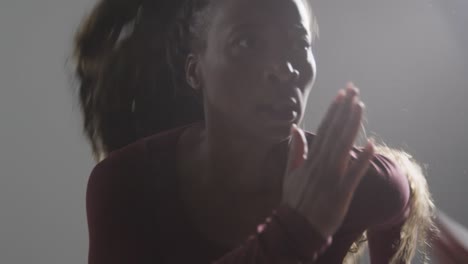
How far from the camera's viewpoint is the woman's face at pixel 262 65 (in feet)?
1.40

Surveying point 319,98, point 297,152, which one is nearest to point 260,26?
point 297,152

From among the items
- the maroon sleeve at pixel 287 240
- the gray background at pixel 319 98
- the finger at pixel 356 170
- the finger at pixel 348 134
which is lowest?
the gray background at pixel 319 98

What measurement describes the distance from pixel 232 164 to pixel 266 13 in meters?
0.14

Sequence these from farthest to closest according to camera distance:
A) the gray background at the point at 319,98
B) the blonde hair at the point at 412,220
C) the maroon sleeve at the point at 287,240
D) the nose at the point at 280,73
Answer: the gray background at the point at 319,98
the blonde hair at the point at 412,220
the nose at the point at 280,73
the maroon sleeve at the point at 287,240

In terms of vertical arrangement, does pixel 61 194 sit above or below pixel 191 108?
below

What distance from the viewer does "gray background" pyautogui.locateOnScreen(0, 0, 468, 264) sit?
916mm

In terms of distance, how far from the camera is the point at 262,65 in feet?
1.44

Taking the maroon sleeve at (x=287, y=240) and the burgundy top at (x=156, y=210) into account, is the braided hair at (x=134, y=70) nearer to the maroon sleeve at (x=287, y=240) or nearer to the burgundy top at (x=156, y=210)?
the burgundy top at (x=156, y=210)

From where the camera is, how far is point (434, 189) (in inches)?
37.3

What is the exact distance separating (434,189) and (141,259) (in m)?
0.64

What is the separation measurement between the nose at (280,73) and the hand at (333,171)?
0.30ft

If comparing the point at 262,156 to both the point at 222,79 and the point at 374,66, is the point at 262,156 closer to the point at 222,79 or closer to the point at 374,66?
the point at 222,79

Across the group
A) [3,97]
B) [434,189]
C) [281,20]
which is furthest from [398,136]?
[3,97]

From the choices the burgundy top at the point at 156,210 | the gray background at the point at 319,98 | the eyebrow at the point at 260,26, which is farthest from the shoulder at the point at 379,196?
the gray background at the point at 319,98
